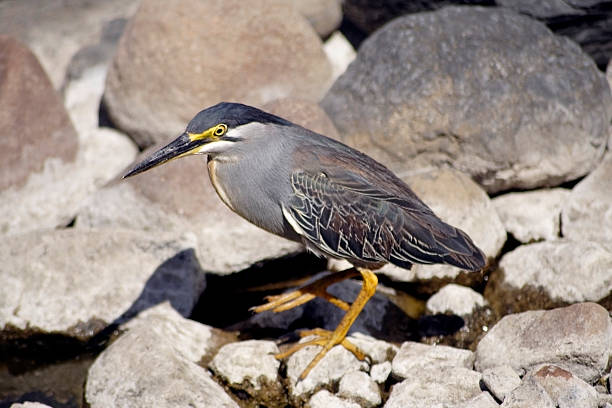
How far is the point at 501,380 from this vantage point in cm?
372

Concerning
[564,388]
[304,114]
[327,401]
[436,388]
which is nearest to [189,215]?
[304,114]

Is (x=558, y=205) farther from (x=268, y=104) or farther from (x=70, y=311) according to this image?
(x=70, y=311)

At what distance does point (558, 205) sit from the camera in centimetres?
559

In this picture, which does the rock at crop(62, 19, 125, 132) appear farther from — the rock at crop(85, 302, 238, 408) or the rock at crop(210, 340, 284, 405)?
the rock at crop(210, 340, 284, 405)

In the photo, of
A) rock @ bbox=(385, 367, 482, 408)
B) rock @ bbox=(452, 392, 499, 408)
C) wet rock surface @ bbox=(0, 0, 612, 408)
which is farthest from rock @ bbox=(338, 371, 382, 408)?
rock @ bbox=(452, 392, 499, 408)

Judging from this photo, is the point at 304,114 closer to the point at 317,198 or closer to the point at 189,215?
the point at 189,215

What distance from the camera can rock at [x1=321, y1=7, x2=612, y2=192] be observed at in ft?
18.3

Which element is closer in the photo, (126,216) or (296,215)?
(296,215)

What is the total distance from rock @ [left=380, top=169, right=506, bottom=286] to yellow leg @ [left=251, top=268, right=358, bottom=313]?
2.10 feet

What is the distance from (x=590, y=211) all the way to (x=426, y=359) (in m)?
1.99

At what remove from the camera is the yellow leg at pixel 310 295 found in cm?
462

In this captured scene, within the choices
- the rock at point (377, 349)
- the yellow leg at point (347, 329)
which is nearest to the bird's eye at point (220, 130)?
the yellow leg at point (347, 329)

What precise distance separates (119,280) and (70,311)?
383 mm

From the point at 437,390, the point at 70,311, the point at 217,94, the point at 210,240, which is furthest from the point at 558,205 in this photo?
the point at 70,311
